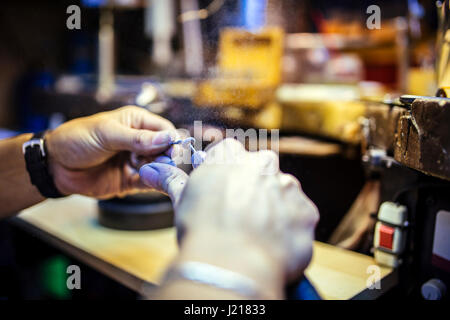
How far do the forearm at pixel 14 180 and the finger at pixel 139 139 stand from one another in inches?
12.6

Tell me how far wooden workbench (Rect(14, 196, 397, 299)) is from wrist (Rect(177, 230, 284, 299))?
0.50m

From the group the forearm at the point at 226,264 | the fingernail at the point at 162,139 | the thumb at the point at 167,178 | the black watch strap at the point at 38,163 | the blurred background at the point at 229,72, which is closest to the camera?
the forearm at the point at 226,264

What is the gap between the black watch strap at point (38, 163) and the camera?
3.92 ft

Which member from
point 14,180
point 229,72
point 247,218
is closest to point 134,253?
point 14,180

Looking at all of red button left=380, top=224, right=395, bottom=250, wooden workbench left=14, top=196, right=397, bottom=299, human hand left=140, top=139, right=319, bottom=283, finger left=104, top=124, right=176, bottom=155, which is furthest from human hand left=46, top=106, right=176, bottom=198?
red button left=380, top=224, right=395, bottom=250

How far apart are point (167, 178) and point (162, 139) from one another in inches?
9.1

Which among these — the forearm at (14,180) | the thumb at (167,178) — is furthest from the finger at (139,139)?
the forearm at (14,180)

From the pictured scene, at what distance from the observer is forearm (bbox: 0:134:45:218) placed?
1.21m

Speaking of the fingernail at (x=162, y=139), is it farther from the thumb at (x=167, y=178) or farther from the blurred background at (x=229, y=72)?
the blurred background at (x=229, y=72)

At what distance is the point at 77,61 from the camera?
4.25 meters

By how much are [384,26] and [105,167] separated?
3350 mm

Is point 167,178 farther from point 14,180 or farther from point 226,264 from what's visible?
point 14,180

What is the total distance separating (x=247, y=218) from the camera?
555 mm

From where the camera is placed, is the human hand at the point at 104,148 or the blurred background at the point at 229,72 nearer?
the human hand at the point at 104,148
